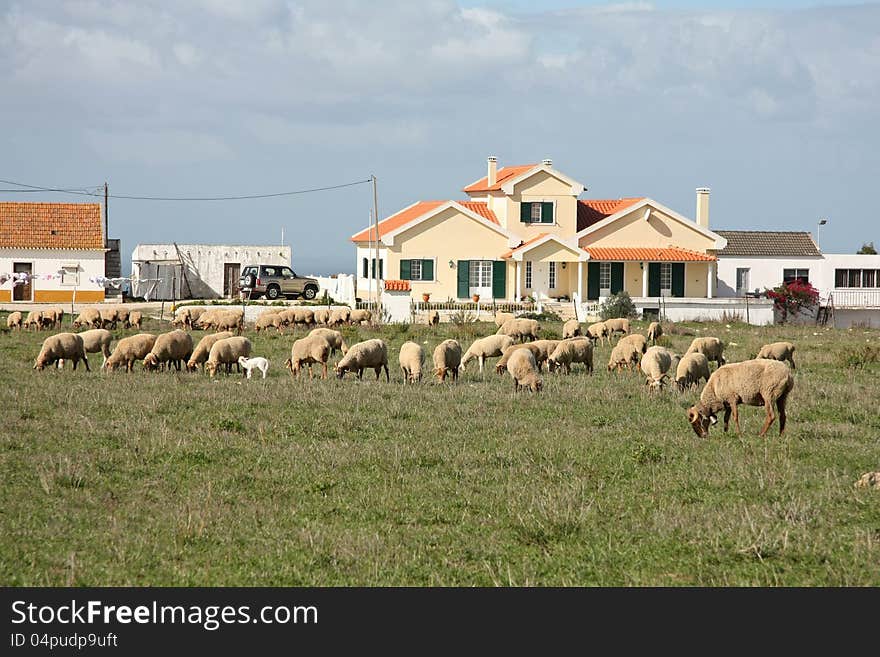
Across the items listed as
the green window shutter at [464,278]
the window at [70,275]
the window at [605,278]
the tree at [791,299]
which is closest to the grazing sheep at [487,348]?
the green window shutter at [464,278]

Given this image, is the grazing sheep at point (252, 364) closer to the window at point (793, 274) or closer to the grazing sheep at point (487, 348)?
the grazing sheep at point (487, 348)

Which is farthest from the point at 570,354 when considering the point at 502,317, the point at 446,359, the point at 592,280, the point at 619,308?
the point at 592,280

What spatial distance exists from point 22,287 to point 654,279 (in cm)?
2946

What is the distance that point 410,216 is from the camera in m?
55.3

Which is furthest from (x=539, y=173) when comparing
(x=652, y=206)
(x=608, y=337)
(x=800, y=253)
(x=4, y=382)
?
(x=4, y=382)

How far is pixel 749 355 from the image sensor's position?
2878 cm

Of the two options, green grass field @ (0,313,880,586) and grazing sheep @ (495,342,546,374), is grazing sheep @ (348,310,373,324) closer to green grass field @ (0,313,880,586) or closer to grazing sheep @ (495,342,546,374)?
grazing sheep @ (495,342,546,374)

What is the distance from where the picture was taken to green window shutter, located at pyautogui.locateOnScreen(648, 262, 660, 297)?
5288cm

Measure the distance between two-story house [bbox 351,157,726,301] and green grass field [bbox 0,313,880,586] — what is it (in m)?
31.7

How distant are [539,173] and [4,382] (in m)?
35.5

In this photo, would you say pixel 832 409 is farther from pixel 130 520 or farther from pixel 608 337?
pixel 608 337

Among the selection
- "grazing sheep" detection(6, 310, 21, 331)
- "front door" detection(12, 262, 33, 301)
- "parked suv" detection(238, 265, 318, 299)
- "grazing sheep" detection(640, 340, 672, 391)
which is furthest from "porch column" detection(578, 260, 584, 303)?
"grazing sheep" detection(640, 340, 672, 391)

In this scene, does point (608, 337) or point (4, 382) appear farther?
point (608, 337)

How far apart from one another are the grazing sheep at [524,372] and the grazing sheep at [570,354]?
9.66 feet
